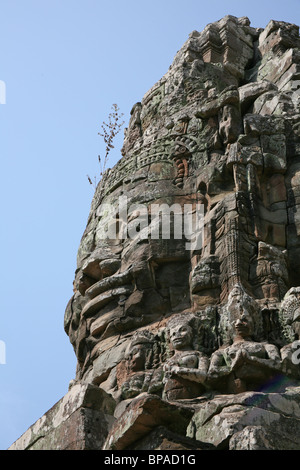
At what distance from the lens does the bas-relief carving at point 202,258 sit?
13266 millimetres

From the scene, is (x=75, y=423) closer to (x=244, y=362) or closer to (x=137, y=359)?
(x=244, y=362)

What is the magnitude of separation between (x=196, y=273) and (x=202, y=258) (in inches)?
13.6

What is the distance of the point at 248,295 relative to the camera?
13.8m

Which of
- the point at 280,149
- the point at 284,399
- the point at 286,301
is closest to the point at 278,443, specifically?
the point at 284,399

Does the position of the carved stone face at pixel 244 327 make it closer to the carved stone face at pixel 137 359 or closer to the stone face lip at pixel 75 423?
the carved stone face at pixel 137 359

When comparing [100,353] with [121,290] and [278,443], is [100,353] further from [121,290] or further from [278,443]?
[278,443]

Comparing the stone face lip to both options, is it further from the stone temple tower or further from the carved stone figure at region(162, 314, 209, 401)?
the carved stone figure at region(162, 314, 209, 401)

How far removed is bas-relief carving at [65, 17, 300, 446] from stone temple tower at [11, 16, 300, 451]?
3 centimetres

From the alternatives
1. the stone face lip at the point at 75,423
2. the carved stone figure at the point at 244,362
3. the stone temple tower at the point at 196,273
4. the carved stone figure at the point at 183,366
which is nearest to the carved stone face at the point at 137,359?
the stone temple tower at the point at 196,273

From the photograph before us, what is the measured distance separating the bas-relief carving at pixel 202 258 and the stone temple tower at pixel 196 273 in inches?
1.0

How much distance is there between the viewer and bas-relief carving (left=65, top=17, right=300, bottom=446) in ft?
43.5

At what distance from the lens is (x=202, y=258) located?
1497 cm

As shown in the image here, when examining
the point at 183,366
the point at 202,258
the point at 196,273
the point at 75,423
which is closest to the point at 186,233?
the point at 202,258

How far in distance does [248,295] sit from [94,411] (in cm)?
→ 358
